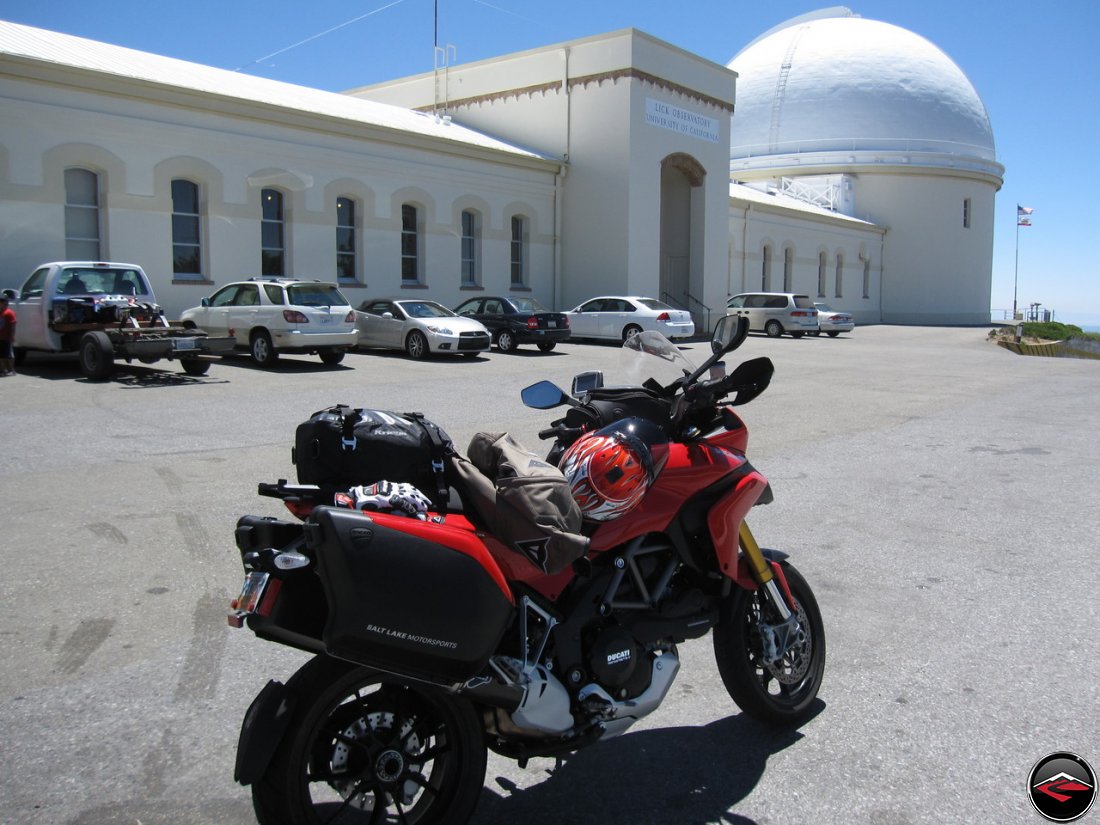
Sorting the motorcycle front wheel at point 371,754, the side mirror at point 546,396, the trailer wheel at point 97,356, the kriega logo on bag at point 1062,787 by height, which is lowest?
the kriega logo on bag at point 1062,787

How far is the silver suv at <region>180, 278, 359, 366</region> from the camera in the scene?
17.4 metres

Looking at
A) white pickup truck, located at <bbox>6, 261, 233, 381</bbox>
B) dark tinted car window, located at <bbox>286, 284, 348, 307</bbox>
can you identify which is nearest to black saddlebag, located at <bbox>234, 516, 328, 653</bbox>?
white pickup truck, located at <bbox>6, 261, 233, 381</bbox>

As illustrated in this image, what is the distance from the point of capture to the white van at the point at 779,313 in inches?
1377

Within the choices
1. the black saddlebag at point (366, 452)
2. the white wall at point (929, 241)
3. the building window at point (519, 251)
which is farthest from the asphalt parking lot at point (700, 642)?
the white wall at point (929, 241)

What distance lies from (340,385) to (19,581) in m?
10.2

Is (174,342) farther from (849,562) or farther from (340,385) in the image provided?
(849,562)

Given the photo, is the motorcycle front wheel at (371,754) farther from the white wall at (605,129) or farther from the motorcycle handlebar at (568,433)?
the white wall at (605,129)

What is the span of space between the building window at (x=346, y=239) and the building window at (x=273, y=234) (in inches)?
69.3

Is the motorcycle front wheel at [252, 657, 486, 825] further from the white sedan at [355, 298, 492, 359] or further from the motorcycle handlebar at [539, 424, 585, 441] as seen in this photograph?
the white sedan at [355, 298, 492, 359]

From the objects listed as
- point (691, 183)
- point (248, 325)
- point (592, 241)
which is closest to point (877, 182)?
point (691, 183)

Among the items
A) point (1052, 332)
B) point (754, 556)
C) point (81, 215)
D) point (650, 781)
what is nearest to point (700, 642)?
point (754, 556)

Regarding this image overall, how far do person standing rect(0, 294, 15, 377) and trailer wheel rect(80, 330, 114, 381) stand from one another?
1.20 meters

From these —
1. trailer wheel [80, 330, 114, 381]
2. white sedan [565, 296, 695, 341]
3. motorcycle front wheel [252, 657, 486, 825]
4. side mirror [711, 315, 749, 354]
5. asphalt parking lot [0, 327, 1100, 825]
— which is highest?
white sedan [565, 296, 695, 341]

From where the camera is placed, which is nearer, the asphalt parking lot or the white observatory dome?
the asphalt parking lot
